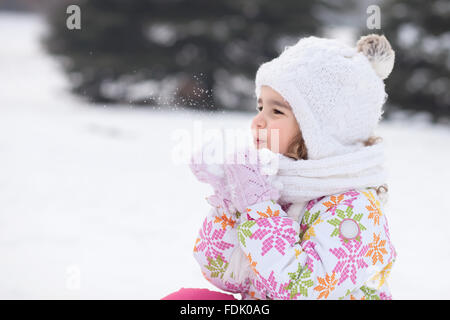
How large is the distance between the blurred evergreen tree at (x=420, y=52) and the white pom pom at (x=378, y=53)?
743 centimetres

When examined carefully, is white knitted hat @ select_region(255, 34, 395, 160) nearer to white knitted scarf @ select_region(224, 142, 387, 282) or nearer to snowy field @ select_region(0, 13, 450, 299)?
white knitted scarf @ select_region(224, 142, 387, 282)

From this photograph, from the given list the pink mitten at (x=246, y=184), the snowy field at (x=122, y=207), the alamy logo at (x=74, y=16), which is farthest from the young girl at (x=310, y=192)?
the alamy logo at (x=74, y=16)

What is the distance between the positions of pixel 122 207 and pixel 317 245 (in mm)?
2940

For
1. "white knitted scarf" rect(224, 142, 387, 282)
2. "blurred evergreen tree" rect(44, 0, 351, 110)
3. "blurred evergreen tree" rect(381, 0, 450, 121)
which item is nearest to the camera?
"white knitted scarf" rect(224, 142, 387, 282)

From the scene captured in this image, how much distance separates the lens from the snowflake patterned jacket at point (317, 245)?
121cm

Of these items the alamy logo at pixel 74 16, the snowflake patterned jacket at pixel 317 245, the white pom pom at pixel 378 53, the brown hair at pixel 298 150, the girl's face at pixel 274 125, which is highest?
the alamy logo at pixel 74 16

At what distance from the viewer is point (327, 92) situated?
1.37 meters

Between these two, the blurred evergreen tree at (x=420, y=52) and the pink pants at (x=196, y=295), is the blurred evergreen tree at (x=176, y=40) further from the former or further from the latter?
the pink pants at (x=196, y=295)

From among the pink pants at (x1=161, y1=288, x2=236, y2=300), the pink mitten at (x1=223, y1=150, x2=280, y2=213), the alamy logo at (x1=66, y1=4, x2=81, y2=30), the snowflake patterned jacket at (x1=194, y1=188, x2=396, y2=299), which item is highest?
the alamy logo at (x1=66, y1=4, x2=81, y2=30)

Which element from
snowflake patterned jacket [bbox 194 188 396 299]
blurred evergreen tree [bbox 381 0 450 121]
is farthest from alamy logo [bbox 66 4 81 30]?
blurred evergreen tree [bbox 381 0 450 121]

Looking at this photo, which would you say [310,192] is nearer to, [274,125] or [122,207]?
[274,125]

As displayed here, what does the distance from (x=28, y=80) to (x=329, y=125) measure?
1401 cm

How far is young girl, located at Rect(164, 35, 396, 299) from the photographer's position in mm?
1220
